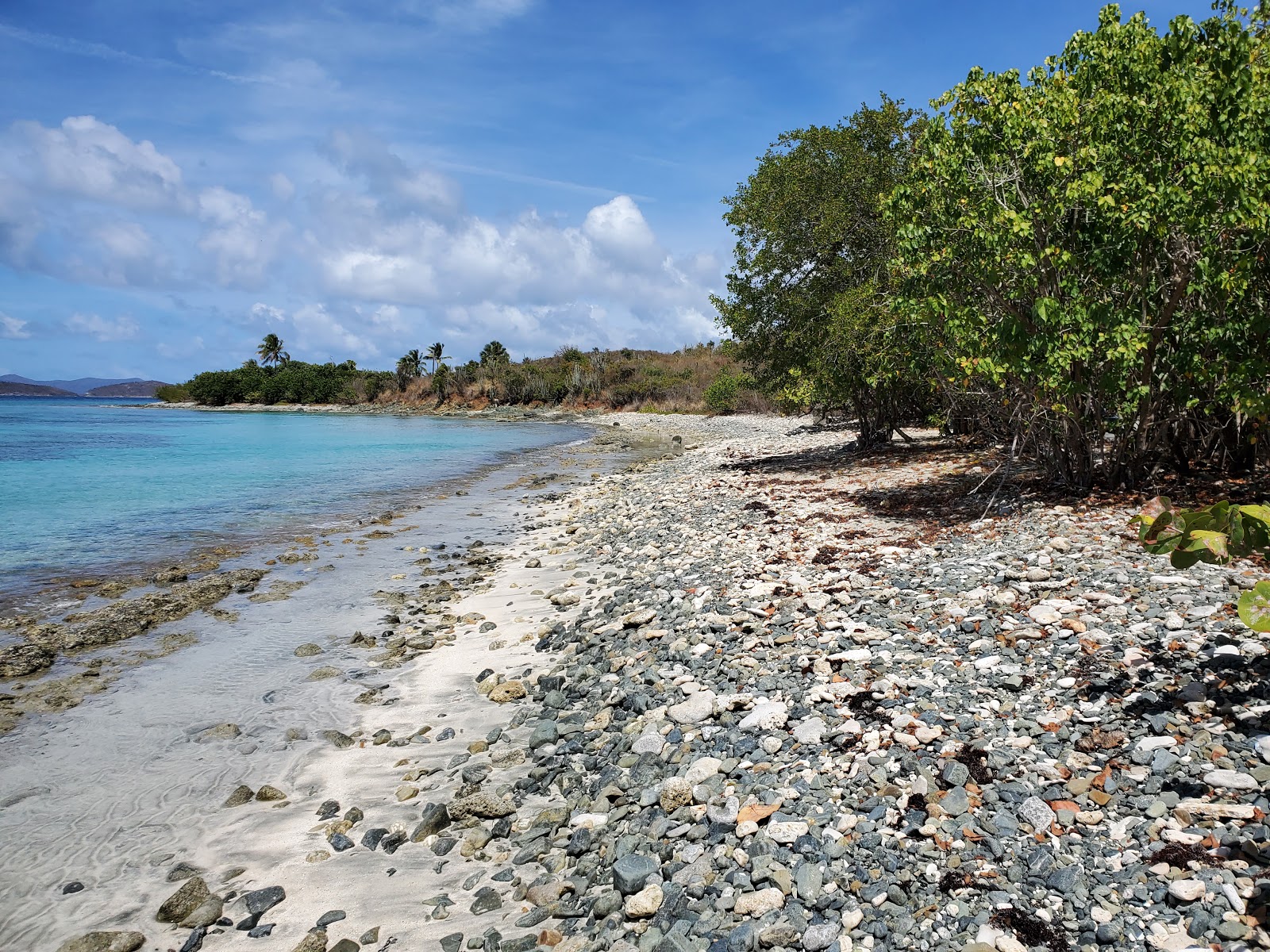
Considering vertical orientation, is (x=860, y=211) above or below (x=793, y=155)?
below

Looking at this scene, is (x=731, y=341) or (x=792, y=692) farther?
(x=731, y=341)

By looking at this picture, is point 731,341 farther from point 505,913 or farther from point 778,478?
point 505,913

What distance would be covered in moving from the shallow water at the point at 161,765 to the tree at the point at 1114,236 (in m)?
8.62

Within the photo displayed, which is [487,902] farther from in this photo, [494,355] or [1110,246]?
[494,355]

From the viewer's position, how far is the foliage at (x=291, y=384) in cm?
11388

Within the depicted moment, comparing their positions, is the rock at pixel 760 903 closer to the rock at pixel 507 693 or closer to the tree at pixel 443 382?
the rock at pixel 507 693

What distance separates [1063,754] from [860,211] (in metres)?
16.9

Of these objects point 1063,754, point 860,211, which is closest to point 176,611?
point 1063,754

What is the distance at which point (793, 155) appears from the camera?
19656 mm

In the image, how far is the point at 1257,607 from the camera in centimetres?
330

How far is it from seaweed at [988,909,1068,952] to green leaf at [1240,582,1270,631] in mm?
1620

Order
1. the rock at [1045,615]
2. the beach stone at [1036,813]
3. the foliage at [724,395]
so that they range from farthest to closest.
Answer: the foliage at [724,395], the rock at [1045,615], the beach stone at [1036,813]

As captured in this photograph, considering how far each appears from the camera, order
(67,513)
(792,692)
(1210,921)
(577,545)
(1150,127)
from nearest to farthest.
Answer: (1210,921), (792,692), (1150,127), (577,545), (67,513)

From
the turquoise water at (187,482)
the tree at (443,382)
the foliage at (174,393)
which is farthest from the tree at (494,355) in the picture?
the foliage at (174,393)
